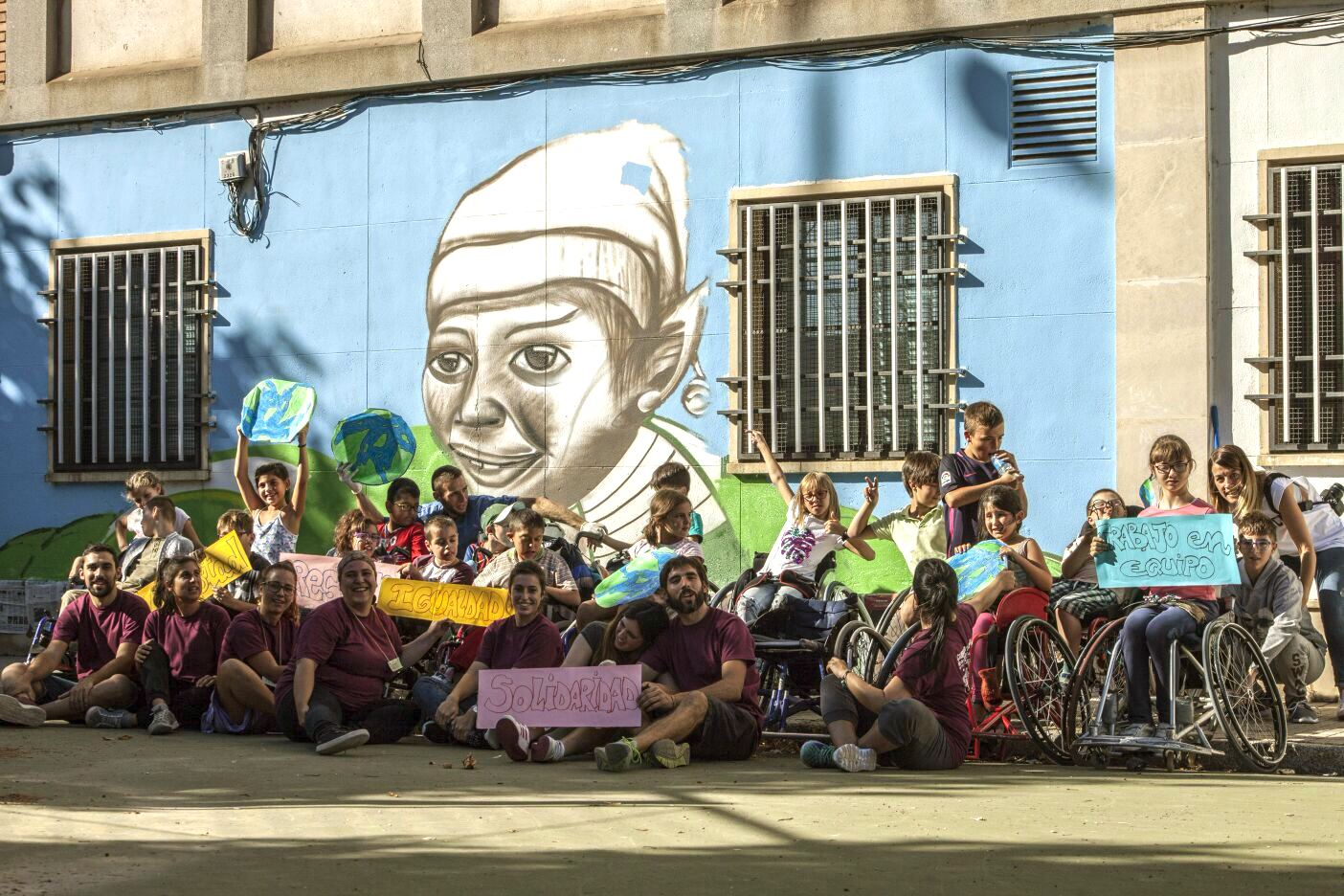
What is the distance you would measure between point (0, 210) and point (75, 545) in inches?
128

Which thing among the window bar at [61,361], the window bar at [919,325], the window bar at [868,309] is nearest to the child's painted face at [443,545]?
the window bar at [868,309]

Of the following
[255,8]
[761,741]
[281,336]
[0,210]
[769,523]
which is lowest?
[761,741]

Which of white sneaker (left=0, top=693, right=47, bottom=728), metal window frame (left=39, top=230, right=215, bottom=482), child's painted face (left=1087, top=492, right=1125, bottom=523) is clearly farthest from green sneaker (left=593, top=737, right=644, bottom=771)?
metal window frame (left=39, top=230, right=215, bottom=482)

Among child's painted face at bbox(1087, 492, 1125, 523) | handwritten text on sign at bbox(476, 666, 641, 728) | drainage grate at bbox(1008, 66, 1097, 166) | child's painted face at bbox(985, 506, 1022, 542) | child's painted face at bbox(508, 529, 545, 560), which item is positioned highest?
drainage grate at bbox(1008, 66, 1097, 166)

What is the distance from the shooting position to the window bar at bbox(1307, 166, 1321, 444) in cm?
1250

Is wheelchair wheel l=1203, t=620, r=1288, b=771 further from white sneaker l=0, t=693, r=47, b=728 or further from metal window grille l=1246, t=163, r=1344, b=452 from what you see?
white sneaker l=0, t=693, r=47, b=728

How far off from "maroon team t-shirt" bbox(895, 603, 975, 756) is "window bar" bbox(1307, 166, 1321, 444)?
4.41 metres

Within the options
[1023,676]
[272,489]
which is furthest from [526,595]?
[272,489]

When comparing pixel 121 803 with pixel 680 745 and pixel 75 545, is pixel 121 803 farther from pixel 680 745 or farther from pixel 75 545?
pixel 75 545

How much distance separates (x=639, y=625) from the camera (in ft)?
32.7

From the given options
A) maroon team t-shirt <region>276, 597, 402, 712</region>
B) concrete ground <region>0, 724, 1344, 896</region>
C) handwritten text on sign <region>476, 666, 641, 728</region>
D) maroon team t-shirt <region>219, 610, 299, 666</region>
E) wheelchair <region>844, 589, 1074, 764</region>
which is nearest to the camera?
concrete ground <region>0, 724, 1344, 896</region>

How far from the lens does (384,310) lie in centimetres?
1544

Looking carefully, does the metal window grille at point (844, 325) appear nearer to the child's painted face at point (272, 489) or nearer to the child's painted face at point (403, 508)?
the child's painted face at point (403, 508)

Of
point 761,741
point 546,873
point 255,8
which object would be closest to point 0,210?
point 255,8
